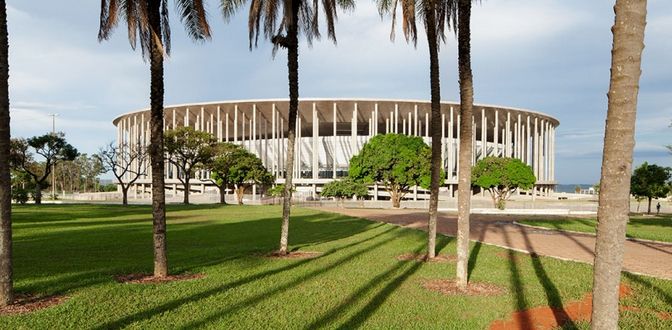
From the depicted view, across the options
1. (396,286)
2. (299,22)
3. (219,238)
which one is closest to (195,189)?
(219,238)

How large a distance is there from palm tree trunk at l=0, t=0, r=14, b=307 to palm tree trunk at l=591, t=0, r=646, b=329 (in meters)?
8.65

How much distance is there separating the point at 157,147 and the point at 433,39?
812cm

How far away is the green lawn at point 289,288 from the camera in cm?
761

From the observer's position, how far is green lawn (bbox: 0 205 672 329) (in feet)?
25.0

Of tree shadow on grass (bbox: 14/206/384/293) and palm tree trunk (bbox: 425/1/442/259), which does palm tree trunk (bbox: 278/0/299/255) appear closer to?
tree shadow on grass (bbox: 14/206/384/293)

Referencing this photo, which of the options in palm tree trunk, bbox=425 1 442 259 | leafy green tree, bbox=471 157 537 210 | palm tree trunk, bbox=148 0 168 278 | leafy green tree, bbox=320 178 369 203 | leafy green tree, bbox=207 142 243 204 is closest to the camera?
palm tree trunk, bbox=148 0 168 278

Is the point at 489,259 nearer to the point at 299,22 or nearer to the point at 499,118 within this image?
the point at 299,22

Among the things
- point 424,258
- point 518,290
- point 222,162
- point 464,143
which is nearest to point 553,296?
point 518,290

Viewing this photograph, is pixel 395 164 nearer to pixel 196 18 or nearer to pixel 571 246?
pixel 571 246

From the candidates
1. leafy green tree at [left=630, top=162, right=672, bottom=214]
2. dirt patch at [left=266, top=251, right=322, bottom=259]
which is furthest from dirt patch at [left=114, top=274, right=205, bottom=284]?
leafy green tree at [left=630, top=162, right=672, bottom=214]

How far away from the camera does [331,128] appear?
88688 millimetres

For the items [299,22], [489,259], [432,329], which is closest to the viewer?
[432,329]

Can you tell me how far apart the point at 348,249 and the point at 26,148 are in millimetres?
A: 54324

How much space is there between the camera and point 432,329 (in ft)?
23.4
